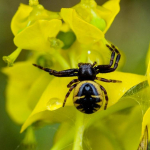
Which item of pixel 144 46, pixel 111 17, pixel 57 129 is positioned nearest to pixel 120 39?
pixel 144 46

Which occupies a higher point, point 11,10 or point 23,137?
point 11,10

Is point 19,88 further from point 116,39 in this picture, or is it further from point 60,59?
point 116,39

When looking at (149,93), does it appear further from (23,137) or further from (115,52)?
(23,137)

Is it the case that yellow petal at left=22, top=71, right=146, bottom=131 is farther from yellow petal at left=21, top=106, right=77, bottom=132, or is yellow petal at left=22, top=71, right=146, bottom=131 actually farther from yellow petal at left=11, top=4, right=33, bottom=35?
yellow petal at left=11, top=4, right=33, bottom=35

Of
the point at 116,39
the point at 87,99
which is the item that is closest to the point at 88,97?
the point at 87,99

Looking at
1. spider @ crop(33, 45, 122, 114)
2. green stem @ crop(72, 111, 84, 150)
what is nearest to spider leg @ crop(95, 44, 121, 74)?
→ spider @ crop(33, 45, 122, 114)

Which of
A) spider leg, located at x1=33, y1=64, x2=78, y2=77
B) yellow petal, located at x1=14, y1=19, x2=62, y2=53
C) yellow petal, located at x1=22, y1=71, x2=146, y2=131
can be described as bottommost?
spider leg, located at x1=33, y1=64, x2=78, y2=77

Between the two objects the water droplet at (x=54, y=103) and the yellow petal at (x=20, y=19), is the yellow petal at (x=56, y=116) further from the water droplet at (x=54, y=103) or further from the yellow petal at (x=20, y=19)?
the yellow petal at (x=20, y=19)
